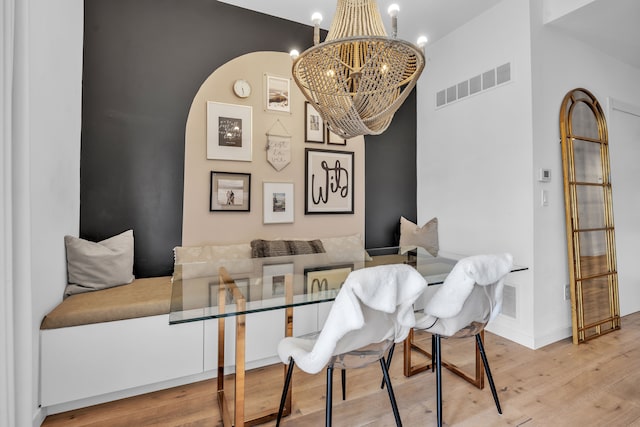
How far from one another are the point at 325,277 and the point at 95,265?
160 cm

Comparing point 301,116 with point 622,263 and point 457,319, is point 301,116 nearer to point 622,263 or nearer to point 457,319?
point 457,319

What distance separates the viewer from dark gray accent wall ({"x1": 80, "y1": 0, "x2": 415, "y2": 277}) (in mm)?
2557

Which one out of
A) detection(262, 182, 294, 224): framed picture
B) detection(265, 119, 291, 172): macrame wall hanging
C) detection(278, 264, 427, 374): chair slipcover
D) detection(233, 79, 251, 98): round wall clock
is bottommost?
detection(278, 264, 427, 374): chair slipcover

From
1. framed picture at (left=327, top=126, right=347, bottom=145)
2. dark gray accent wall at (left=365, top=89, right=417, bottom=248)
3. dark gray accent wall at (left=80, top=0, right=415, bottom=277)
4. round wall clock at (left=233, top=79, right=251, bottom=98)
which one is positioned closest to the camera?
dark gray accent wall at (left=80, top=0, right=415, bottom=277)

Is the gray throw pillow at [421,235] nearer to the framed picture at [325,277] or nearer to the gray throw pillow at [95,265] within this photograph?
the framed picture at [325,277]

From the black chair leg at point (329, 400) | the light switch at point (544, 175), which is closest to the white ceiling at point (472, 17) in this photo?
the light switch at point (544, 175)

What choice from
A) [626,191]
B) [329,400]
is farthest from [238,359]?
[626,191]

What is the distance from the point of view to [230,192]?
2957mm

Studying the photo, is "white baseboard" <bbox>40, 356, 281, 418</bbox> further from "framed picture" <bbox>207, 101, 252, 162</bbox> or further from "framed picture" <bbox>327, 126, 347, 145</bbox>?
"framed picture" <bbox>327, 126, 347, 145</bbox>

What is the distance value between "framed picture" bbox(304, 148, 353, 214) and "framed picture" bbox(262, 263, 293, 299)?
1.18 m

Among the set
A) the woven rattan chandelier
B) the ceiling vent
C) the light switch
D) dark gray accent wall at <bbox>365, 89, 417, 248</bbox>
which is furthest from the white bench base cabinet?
the ceiling vent

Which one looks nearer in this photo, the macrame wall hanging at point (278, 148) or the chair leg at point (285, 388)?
the chair leg at point (285, 388)

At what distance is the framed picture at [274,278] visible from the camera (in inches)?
63.9

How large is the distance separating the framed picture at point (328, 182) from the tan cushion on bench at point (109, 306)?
1593 mm
